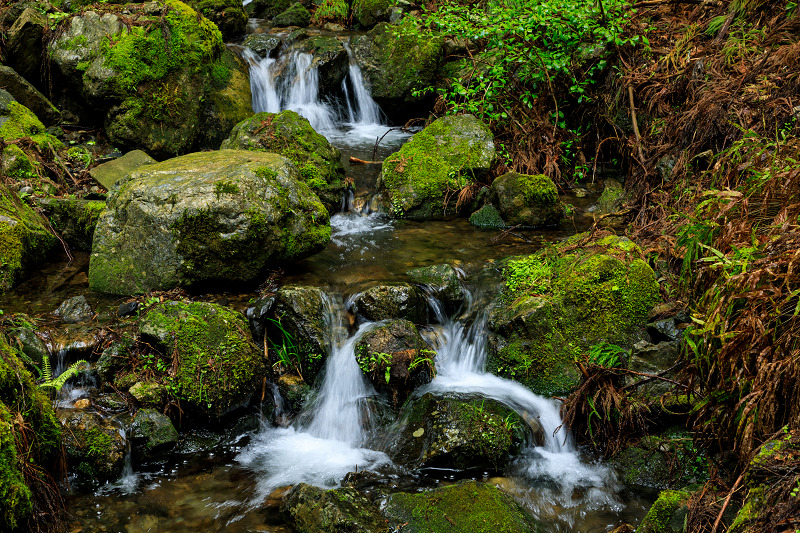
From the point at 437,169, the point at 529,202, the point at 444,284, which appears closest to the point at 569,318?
the point at 444,284

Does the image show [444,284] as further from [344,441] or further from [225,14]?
[225,14]

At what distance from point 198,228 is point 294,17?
30.4 feet

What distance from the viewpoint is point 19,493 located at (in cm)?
312

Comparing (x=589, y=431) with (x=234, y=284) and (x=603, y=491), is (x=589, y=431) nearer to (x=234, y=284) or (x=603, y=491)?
(x=603, y=491)

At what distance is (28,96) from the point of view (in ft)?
28.6

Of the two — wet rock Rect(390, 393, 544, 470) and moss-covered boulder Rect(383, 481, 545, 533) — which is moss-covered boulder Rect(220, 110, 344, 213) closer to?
wet rock Rect(390, 393, 544, 470)

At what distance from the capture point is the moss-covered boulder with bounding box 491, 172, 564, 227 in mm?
7895

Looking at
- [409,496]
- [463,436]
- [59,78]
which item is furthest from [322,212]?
[59,78]

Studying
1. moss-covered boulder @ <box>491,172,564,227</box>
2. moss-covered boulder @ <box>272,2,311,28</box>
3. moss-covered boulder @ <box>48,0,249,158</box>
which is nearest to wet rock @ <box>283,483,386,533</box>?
moss-covered boulder @ <box>491,172,564,227</box>

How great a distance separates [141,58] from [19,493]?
710 centimetres

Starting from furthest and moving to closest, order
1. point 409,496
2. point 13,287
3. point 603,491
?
point 13,287 → point 603,491 → point 409,496

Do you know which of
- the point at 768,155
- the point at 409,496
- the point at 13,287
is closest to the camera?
the point at 409,496

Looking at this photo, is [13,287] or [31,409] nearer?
[31,409]

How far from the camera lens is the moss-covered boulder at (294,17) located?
524 inches
